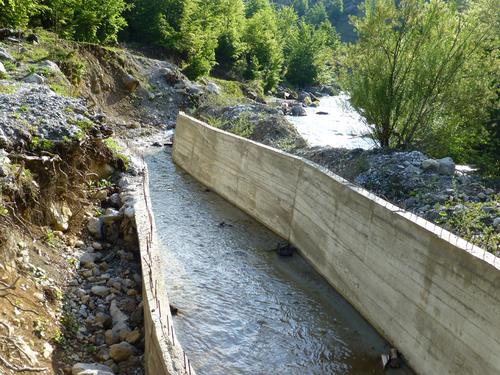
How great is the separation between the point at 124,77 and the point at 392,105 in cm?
1733

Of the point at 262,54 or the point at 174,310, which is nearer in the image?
the point at 174,310

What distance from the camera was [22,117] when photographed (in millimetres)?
9148

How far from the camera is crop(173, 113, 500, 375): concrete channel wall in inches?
262

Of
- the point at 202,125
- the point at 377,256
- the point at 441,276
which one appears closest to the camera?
the point at 441,276

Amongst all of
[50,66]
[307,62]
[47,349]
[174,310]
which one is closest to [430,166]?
[174,310]

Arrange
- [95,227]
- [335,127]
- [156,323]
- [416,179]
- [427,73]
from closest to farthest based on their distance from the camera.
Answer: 1. [156,323]
2. [95,227]
3. [416,179]
4. [427,73]
5. [335,127]

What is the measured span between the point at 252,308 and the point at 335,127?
21173mm

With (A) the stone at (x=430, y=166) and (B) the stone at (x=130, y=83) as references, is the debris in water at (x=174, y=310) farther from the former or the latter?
(B) the stone at (x=130, y=83)

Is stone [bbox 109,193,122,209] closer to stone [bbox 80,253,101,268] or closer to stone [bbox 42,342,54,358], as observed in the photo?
stone [bbox 80,253,101,268]

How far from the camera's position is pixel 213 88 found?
112 feet

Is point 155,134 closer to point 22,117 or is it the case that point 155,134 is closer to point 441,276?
point 22,117

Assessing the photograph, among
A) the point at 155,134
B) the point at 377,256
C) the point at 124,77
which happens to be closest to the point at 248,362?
the point at 377,256

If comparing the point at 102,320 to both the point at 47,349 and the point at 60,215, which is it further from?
the point at 60,215

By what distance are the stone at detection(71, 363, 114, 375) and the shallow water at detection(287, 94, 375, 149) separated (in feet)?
42.0
